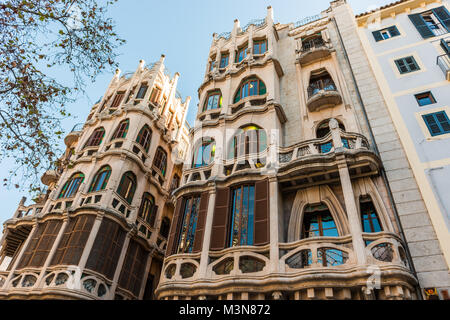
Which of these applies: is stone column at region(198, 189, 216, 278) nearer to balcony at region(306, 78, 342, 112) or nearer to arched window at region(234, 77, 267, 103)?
balcony at region(306, 78, 342, 112)

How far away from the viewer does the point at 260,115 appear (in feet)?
54.6

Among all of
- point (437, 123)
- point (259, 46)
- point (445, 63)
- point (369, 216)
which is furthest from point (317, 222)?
point (259, 46)

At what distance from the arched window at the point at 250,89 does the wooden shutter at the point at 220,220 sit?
7129 mm

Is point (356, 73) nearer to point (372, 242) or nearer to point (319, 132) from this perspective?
point (319, 132)

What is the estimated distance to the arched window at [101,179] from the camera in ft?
63.2

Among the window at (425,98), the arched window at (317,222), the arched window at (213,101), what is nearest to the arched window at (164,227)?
the arched window at (213,101)

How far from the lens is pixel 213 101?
65.6 ft

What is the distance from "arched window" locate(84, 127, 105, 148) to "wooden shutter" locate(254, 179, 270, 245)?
48.5 ft

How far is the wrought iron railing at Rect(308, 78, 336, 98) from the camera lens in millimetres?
17214

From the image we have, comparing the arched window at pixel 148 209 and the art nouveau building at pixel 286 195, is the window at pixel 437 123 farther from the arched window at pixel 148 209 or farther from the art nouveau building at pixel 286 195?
the arched window at pixel 148 209

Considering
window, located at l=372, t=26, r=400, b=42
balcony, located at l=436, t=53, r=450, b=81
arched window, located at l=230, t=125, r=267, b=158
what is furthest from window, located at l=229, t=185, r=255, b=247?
window, located at l=372, t=26, r=400, b=42

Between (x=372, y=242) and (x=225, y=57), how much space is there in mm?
17362

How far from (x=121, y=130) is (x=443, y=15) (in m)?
22.1

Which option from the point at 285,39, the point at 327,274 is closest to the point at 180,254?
the point at 327,274
